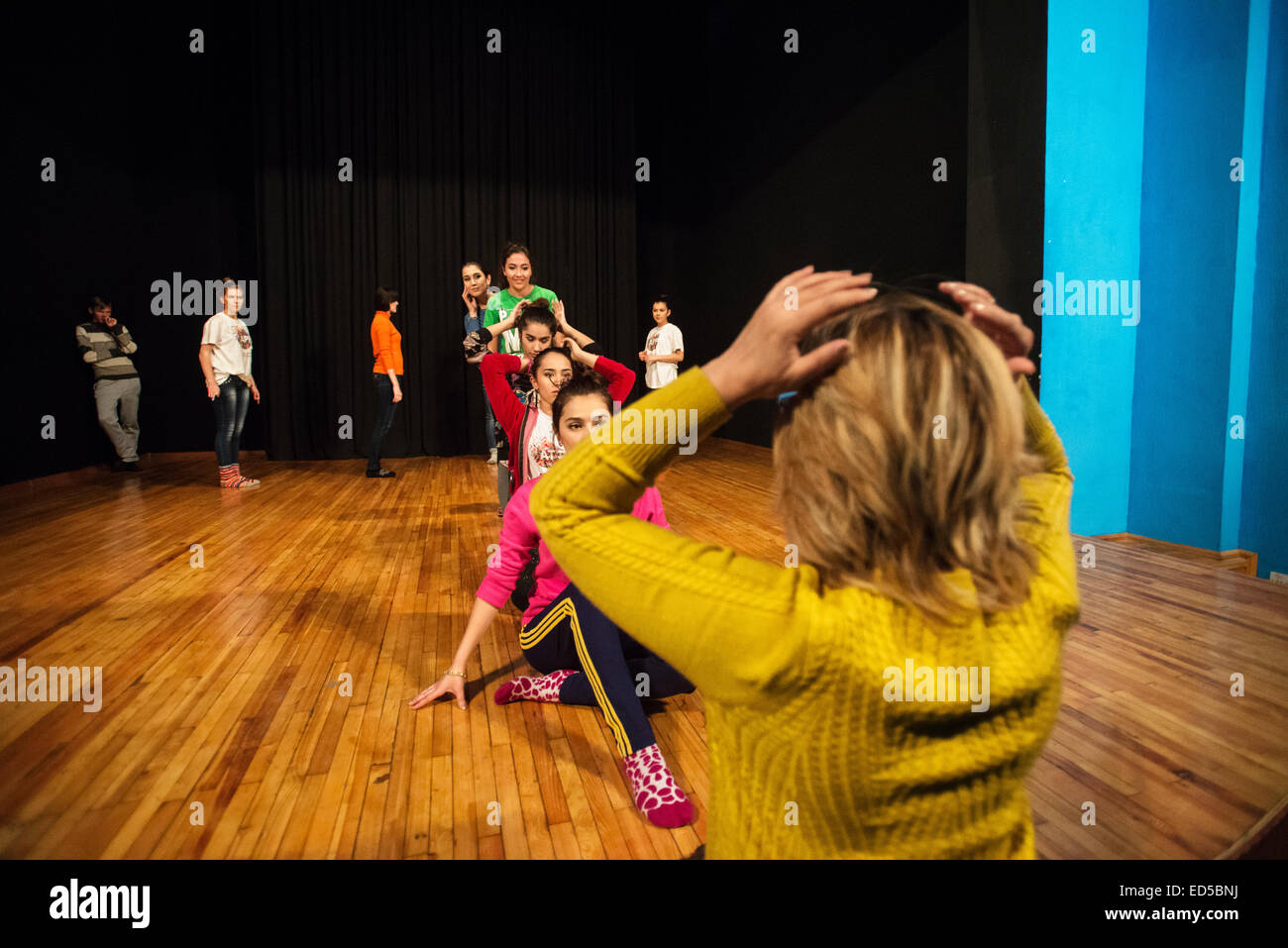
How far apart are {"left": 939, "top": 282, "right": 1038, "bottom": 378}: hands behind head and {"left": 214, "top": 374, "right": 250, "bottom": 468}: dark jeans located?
18.6 ft

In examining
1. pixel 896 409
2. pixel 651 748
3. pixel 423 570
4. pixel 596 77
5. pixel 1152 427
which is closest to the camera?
pixel 896 409

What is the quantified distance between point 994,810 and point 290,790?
1.44 m

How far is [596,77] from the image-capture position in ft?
26.1

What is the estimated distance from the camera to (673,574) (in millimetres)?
589

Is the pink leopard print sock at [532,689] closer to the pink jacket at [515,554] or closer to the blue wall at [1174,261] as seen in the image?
the pink jacket at [515,554]

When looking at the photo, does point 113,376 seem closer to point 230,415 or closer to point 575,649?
point 230,415

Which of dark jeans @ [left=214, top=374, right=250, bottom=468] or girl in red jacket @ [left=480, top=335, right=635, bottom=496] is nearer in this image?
girl in red jacket @ [left=480, top=335, right=635, bottom=496]

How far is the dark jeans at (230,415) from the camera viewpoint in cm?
534

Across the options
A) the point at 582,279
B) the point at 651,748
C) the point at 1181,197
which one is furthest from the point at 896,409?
the point at 582,279

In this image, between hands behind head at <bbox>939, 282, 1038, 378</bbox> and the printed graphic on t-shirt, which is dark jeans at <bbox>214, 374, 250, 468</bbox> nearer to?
the printed graphic on t-shirt

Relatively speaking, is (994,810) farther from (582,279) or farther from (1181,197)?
(582,279)

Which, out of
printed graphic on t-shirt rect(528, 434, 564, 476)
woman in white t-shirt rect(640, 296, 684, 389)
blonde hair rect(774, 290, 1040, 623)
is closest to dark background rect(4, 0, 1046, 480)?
woman in white t-shirt rect(640, 296, 684, 389)

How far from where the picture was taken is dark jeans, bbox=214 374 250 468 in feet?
17.5

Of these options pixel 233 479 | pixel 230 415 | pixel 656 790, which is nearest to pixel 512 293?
pixel 230 415
